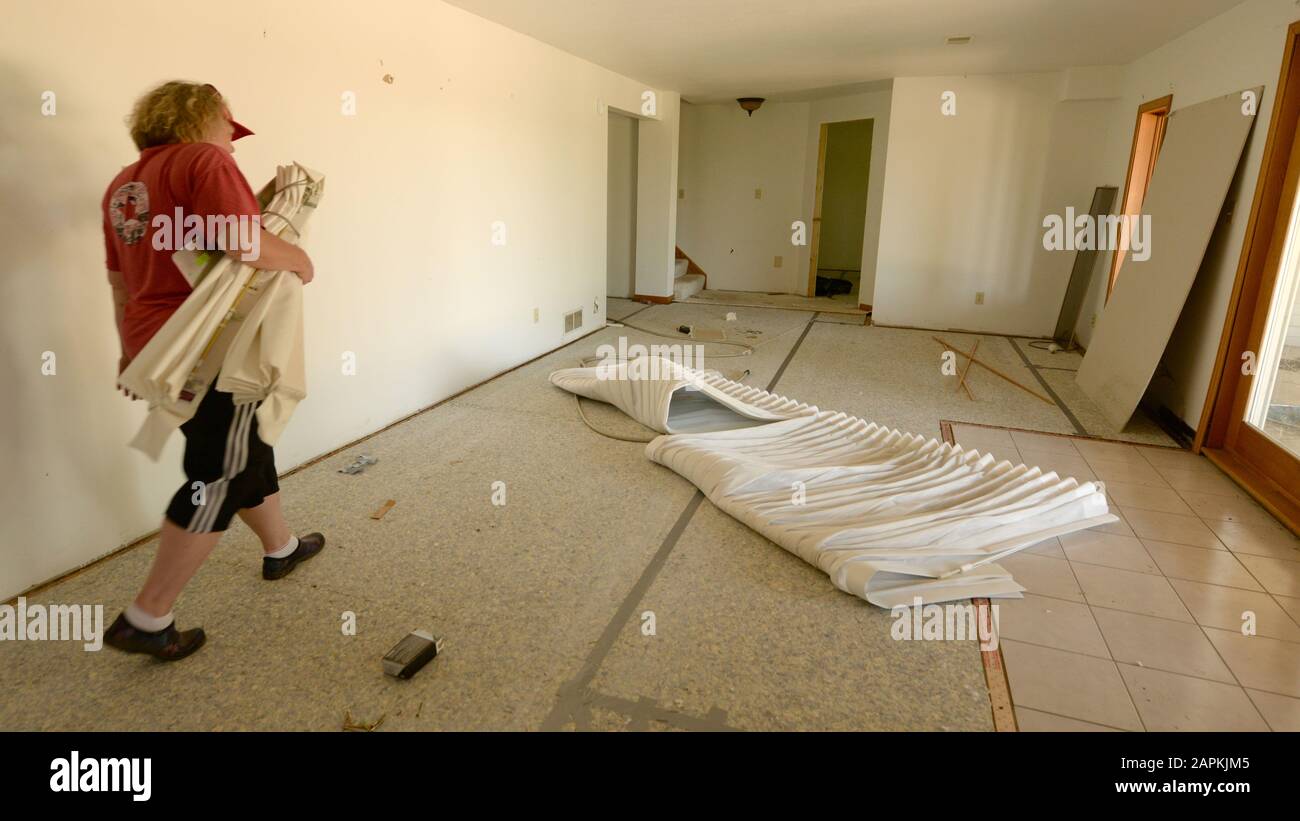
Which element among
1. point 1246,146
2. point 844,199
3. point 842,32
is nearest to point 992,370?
point 1246,146

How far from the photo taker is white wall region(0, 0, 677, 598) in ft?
7.13

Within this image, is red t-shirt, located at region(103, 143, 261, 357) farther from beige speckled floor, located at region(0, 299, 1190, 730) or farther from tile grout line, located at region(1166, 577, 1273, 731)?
tile grout line, located at region(1166, 577, 1273, 731)

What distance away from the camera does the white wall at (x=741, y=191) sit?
8641 millimetres

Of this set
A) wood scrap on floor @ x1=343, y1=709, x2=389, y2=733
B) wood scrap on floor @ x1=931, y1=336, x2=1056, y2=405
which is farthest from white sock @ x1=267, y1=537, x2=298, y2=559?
wood scrap on floor @ x1=931, y1=336, x2=1056, y2=405

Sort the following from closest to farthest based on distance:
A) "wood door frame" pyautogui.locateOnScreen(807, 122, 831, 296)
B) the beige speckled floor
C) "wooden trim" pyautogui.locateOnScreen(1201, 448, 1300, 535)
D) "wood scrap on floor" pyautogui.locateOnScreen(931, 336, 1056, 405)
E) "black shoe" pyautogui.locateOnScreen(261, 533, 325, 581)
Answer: the beige speckled floor → "black shoe" pyautogui.locateOnScreen(261, 533, 325, 581) → "wooden trim" pyautogui.locateOnScreen(1201, 448, 1300, 535) → "wood scrap on floor" pyautogui.locateOnScreen(931, 336, 1056, 405) → "wood door frame" pyautogui.locateOnScreen(807, 122, 831, 296)

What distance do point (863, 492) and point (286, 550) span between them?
6.76 feet

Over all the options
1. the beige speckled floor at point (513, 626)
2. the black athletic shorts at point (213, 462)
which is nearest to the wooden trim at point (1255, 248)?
the beige speckled floor at point (513, 626)

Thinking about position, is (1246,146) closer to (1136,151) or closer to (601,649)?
(1136,151)

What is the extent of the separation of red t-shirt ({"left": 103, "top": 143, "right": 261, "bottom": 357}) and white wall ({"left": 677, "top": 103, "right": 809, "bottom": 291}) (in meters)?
7.70

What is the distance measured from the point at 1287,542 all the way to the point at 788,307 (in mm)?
5614

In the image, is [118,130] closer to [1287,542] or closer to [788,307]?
[1287,542]

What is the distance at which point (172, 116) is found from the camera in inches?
69.0

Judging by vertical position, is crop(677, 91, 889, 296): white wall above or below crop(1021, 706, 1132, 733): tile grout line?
above
